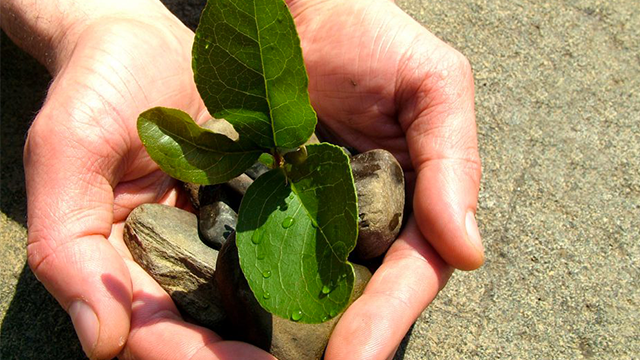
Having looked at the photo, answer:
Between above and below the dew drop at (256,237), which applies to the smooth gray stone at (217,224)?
below

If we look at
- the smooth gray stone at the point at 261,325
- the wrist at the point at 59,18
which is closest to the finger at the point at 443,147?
the smooth gray stone at the point at 261,325

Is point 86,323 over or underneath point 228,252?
underneath

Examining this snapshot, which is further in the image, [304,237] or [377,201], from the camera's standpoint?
[377,201]

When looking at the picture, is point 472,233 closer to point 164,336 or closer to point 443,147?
point 443,147

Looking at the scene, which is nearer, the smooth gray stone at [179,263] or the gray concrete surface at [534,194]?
the smooth gray stone at [179,263]

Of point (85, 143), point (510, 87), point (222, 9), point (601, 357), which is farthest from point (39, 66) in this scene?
point (601, 357)

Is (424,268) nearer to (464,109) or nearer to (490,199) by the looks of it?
(464,109)

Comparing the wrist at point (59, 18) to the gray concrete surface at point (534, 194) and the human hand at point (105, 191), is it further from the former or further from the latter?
the gray concrete surface at point (534, 194)

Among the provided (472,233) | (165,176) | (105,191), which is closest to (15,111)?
(165,176)
